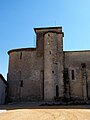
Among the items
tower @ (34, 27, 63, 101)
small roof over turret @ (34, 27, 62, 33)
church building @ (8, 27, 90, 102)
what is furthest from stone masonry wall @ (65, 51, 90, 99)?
small roof over turret @ (34, 27, 62, 33)

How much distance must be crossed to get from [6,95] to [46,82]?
723 centimetres

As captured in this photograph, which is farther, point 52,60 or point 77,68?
point 77,68

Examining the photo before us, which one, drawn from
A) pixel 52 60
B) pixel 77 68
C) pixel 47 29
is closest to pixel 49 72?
pixel 52 60

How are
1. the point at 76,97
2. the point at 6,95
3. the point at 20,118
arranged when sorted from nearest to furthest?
the point at 20,118
the point at 76,97
the point at 6,95

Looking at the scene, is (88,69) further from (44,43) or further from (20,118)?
(20,118)

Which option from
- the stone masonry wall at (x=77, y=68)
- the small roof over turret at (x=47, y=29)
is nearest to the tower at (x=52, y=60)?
the small roof over turret at (x=47, y=29)

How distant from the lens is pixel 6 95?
37062mm

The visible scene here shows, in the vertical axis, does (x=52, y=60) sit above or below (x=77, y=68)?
above

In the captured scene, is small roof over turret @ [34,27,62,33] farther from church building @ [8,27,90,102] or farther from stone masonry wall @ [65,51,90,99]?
stone masonry wall @ [65,51,90,99]

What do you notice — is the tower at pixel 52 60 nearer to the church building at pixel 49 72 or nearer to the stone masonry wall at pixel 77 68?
the church building at pixel 49 72

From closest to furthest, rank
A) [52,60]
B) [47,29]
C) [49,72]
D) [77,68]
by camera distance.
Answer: [49,72]
[52,60]
[77,68]
[47,29]

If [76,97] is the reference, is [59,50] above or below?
above

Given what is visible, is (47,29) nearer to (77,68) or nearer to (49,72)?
(49,72)

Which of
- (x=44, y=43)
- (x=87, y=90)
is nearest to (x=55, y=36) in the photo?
(x=44, y=43)
